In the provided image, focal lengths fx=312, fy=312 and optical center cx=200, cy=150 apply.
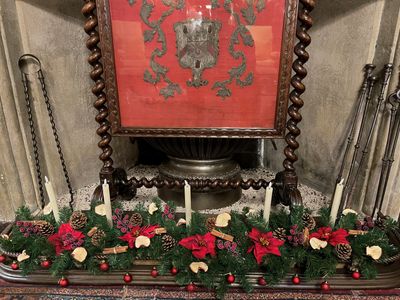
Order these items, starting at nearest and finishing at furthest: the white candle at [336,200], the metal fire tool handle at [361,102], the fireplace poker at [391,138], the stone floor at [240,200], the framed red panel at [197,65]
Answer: the white candle at [336,200], the framed red panel at [197,65], the fireplace poker at [391,138], the metal fire tool handle at [361,102], the stone floor at [240,200]

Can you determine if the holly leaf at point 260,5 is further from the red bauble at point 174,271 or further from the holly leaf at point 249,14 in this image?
the red bauble at point 174,271

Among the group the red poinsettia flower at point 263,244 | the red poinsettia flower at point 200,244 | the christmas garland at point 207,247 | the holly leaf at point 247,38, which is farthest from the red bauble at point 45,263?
the holly leaf at point 247,38

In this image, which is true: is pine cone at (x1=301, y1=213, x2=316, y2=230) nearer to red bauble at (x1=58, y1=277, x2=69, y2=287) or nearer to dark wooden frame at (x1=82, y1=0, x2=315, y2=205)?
dark wooden frame at (x1=82, y1=0, x2=315, y2=205)

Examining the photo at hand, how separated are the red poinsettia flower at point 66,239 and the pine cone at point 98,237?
0.15ft

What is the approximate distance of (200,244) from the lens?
1.07m

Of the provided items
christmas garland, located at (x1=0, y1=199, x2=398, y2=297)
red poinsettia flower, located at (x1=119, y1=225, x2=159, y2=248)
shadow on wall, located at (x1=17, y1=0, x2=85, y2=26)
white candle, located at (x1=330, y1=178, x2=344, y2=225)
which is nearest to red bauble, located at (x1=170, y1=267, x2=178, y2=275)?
christmas garland, located at (x1=0, y1=199, x2=398, y2=297)

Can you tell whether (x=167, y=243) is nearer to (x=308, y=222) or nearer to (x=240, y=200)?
(x=308, y=222)

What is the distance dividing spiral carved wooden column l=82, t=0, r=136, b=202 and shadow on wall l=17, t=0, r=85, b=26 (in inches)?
12.2

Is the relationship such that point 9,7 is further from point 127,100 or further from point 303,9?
point 303,9

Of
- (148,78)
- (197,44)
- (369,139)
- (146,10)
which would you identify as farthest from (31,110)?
(369,139)

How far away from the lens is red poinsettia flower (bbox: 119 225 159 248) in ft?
3.66

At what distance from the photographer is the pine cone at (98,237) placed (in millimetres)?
1096

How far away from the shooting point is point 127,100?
127 cm

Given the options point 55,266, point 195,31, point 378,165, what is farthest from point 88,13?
point 378,165
